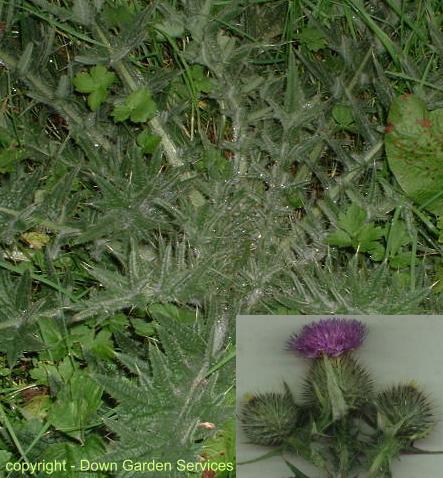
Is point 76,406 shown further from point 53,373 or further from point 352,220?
point 352,220

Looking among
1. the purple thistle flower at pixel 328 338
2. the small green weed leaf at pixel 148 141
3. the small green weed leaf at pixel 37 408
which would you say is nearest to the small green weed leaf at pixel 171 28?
the small green weed leaf at pixel 148 141

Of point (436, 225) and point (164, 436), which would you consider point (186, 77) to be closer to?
point (436, 225)

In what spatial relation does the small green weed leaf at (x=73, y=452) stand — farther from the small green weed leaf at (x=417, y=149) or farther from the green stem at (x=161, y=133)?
the small green weed leaf at (x=417, y=149)

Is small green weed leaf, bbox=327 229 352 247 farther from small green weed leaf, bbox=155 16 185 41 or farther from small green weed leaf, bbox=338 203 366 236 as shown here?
small green weed leaf, bbox=155 16 185 41

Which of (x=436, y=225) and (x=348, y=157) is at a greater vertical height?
(x=348, y=157)

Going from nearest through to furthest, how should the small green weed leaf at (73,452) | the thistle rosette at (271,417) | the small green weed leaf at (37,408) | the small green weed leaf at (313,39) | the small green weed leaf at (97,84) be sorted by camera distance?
the thistle rosette at (271,417) < the small green weed leaf at (73,452) < the small green weed leaf at (37,408) < the small green weed leaf at (97,84) < the small green weed leaf at (313,39)

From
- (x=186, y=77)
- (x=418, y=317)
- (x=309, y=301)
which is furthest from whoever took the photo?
(x=186, y=77)

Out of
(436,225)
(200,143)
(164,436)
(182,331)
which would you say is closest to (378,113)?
(436,225)
